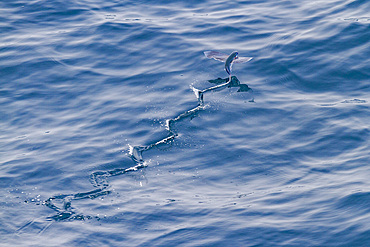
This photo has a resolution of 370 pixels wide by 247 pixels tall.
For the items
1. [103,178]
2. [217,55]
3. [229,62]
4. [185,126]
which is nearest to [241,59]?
[229,62]

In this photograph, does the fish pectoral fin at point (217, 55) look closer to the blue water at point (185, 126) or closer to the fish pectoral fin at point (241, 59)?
the blue water at point (185, 126)

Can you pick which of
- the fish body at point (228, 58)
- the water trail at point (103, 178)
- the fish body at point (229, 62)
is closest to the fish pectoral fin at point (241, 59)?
the fish body at point (228, 58)

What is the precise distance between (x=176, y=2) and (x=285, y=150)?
26.4 feet

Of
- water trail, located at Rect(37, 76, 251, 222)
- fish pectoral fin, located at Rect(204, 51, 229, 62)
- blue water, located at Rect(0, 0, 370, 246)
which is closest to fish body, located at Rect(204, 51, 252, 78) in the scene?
fish pectoral fin, located at Rect(204, 51, 229, 62)

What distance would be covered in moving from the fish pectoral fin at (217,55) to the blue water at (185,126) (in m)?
0.21

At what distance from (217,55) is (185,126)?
2606mm

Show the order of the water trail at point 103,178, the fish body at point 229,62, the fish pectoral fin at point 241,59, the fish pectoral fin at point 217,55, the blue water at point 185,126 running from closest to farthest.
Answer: the blue water at point 185,126 → the water trail at point 103,178 → the fish body at point 229,62 → the fish pectoral fin at point 241,59 → the fish pectoral fin at point 217,55

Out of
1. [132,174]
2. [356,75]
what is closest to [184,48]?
[356,75]

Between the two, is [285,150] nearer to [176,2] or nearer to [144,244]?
[144,244]

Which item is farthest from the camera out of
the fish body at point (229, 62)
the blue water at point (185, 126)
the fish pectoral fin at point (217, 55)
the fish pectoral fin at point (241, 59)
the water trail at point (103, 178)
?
the fish pectoral fin at point (217, 55)

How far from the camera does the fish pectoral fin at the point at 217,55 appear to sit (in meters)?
12.2

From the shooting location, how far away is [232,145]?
9.82 m

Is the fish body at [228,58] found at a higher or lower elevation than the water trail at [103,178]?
higher

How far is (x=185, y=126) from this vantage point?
10492 millimetres
